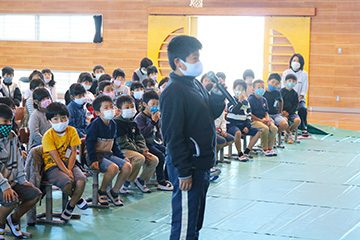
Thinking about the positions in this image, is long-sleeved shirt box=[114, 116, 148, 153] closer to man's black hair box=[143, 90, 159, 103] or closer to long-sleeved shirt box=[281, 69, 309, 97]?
man's black hair box=[143, 90, 159, 103]

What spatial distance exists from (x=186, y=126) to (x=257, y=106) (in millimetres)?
5648

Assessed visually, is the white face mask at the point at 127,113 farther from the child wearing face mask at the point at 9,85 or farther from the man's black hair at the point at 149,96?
the child wearing face mask at the point at 9,85

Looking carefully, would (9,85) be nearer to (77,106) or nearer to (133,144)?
(77,106)

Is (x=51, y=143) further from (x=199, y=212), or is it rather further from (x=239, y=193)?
(x=239, y=193)

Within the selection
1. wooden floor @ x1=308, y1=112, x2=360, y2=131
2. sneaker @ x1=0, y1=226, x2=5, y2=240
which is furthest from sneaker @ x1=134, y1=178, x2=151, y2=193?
wooden floor @ x1=308, y1=112, x2=360, y2=131

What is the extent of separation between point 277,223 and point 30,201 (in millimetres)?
2087

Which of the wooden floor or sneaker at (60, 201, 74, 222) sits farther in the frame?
the wooden floor

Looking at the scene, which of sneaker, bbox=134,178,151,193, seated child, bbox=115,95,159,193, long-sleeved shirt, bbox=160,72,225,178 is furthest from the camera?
sneaker, bbox=134,178,151,193

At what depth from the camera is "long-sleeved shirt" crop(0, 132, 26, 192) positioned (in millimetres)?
4789

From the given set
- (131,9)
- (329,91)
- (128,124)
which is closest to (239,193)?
(128,124)

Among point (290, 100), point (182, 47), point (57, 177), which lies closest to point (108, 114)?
point (57, 177)

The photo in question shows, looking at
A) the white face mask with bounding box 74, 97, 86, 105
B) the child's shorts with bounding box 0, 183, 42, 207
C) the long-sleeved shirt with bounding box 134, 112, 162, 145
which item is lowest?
the child's shorts with bounding box 0, 183, 42, 207

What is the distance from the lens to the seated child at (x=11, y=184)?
15.4ft

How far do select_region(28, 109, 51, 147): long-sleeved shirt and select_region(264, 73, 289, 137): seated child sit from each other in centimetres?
460
